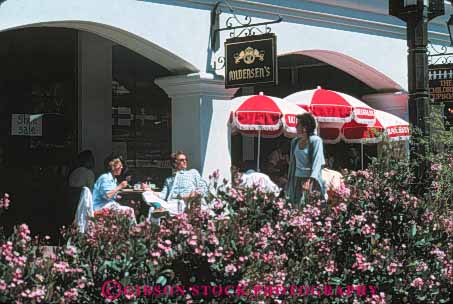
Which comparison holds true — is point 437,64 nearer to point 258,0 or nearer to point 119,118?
point 258,0

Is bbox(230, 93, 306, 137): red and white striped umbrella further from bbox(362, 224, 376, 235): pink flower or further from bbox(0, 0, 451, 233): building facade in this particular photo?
bbox(362, 224, 376, 235): pink flower

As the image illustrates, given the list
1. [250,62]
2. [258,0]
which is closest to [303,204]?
[250,62]

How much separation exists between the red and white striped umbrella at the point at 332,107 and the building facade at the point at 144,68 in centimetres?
75

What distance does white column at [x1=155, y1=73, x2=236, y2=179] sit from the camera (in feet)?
35.1

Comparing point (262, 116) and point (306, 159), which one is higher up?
point (262, 116)

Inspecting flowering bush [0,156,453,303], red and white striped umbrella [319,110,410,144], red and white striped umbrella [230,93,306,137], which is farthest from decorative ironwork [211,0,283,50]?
flowering bush [0,156,453,303]

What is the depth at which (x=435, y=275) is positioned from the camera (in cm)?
516

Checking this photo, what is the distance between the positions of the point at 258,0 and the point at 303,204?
20.8ft

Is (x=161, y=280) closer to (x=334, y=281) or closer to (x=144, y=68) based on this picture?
(x=334, y=281)

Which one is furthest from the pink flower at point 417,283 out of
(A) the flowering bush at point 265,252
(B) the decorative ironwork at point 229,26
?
(B) the decorative ironwork at point 229,26

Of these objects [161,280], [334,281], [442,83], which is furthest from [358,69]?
[161,280]

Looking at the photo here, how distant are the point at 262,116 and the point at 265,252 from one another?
6280 mm

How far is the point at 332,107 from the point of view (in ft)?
39.0

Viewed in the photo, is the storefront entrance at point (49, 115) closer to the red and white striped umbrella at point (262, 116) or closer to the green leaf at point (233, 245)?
the red and white striped umbrella at point (262, 116)
